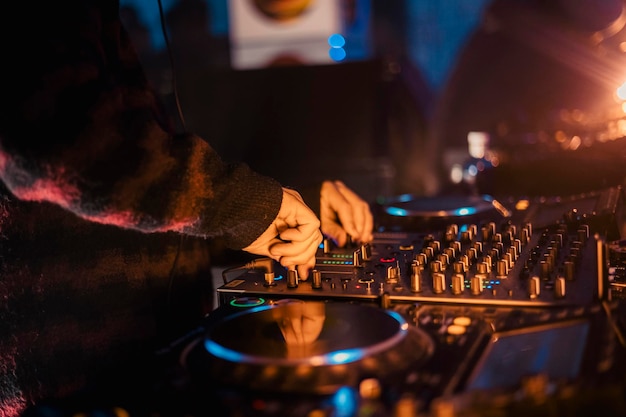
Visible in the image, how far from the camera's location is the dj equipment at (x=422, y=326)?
61 centimetres

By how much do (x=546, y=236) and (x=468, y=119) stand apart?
7.68 feet

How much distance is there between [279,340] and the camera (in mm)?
735

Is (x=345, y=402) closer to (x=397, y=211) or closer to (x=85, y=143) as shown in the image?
(x=85, y=143)

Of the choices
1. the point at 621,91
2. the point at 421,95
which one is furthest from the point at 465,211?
the point at 421,95

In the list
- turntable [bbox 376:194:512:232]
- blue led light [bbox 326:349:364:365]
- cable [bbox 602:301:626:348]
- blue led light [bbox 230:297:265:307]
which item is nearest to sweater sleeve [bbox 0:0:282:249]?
blue led light [bbox 230:297:265:307]

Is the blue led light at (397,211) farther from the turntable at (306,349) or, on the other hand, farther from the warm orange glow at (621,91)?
the warm orange glow at (621,91)

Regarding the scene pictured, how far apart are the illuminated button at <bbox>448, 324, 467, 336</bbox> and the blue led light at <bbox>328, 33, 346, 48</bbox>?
3318 millimetres

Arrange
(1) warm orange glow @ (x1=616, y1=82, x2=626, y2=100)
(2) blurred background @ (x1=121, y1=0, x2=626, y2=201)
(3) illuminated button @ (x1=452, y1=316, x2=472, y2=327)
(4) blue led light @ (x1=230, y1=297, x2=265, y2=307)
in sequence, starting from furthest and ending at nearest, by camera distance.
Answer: (2) blurred background @ (x1=121, y1=0, x2=626, y2=201), (1) warm orange glow @ (x1=616, y1=82, x2=626, y2=100), (4) blue led light @ (x1=230, y1=297, x2=265, y2=307), (3) illuminated button @ (x1=452, y1=316, x2=472, y2=327)

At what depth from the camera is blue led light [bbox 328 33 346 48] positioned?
391 cm

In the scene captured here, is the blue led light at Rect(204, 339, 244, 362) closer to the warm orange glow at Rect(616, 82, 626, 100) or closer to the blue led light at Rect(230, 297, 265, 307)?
the blue led light at Rect(230, 297, 265, 307)

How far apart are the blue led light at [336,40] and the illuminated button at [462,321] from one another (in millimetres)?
3287

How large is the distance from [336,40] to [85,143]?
131 inches

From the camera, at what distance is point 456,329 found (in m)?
0.78

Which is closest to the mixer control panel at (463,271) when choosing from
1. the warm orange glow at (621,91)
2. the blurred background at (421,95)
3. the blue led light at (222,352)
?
the blue led light at (222,352)
